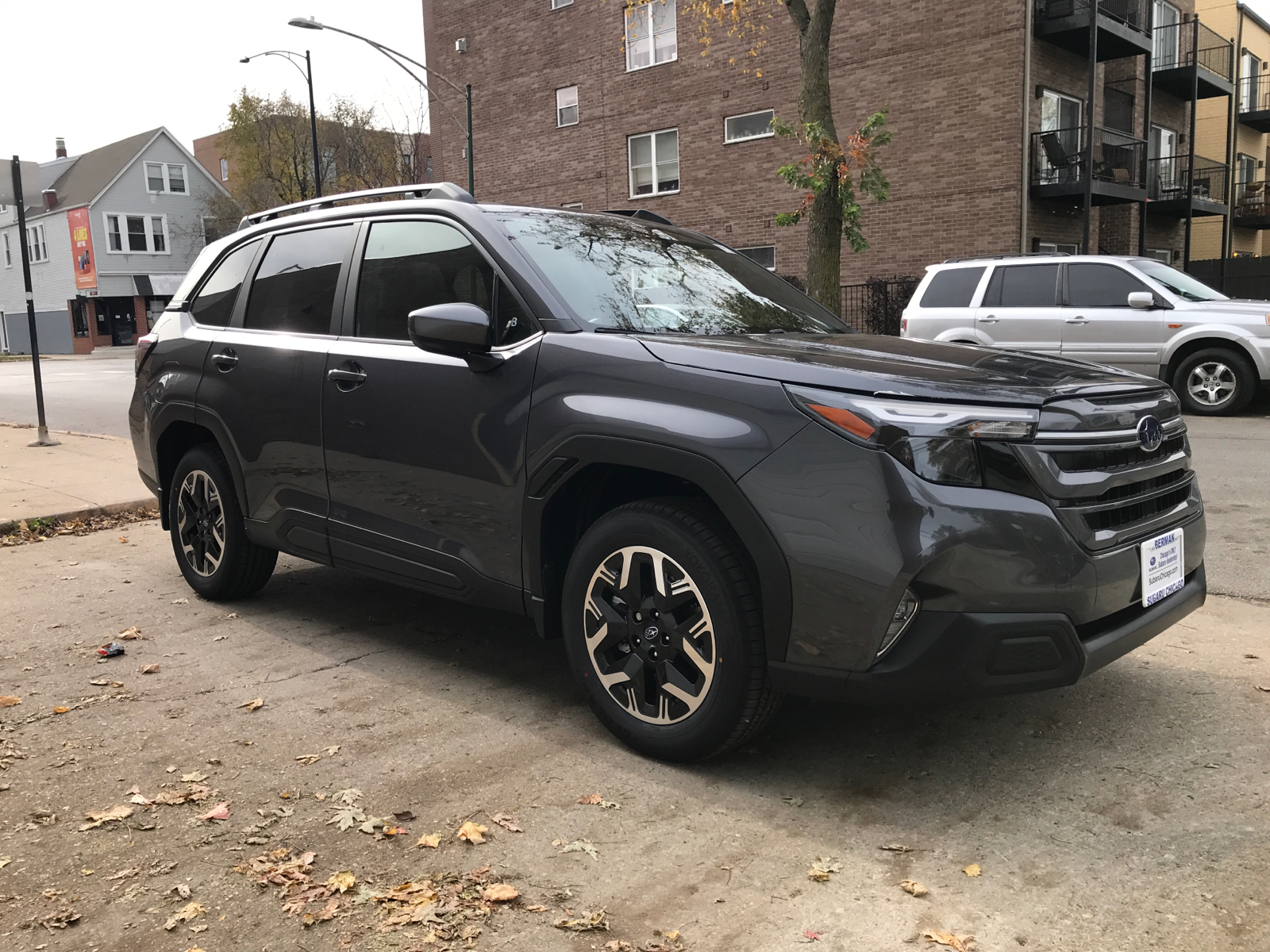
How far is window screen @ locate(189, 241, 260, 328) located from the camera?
533 centimetres

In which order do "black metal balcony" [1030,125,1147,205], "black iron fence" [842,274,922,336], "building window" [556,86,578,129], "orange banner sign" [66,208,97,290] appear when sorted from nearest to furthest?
"black metal balcony" [1030,125,1147,205]
"black iron fence" [842,274,922,336]
"building window" [556,86,578,129]
"orange banner sign" [66,208,97,290]

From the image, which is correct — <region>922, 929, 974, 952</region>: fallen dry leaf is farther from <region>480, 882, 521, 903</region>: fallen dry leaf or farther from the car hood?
the car hood

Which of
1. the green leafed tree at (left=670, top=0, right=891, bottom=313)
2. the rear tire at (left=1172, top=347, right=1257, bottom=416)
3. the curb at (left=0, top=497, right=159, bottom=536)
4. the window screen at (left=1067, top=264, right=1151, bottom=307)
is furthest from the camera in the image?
the green leafed tree at (left=670, top=0, right=891, bottom=313)

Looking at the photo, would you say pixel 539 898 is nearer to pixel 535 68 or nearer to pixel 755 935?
pixel 755 935

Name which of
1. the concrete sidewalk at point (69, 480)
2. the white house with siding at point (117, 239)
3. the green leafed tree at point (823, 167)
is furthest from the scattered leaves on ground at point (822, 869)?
the white house with siding at point (117, 239)

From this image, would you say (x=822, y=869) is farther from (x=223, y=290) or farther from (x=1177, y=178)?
(x=1177, y=178)

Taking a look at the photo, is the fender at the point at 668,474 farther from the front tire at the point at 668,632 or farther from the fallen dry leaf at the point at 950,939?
the fallen dry leaf at the point at 950,939

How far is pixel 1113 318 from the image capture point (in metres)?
13.1

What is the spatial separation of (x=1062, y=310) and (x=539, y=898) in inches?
487

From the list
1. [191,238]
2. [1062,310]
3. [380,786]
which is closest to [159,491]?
[380,786]

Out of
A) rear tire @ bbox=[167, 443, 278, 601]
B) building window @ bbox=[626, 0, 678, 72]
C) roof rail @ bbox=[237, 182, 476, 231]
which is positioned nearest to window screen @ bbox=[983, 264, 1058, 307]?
roof rail @ bbox=[237, 182, 476, 231]

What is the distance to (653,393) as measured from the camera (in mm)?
3352

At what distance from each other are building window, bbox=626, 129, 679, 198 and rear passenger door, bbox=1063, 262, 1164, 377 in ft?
48.5

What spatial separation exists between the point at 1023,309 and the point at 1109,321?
1.00m
